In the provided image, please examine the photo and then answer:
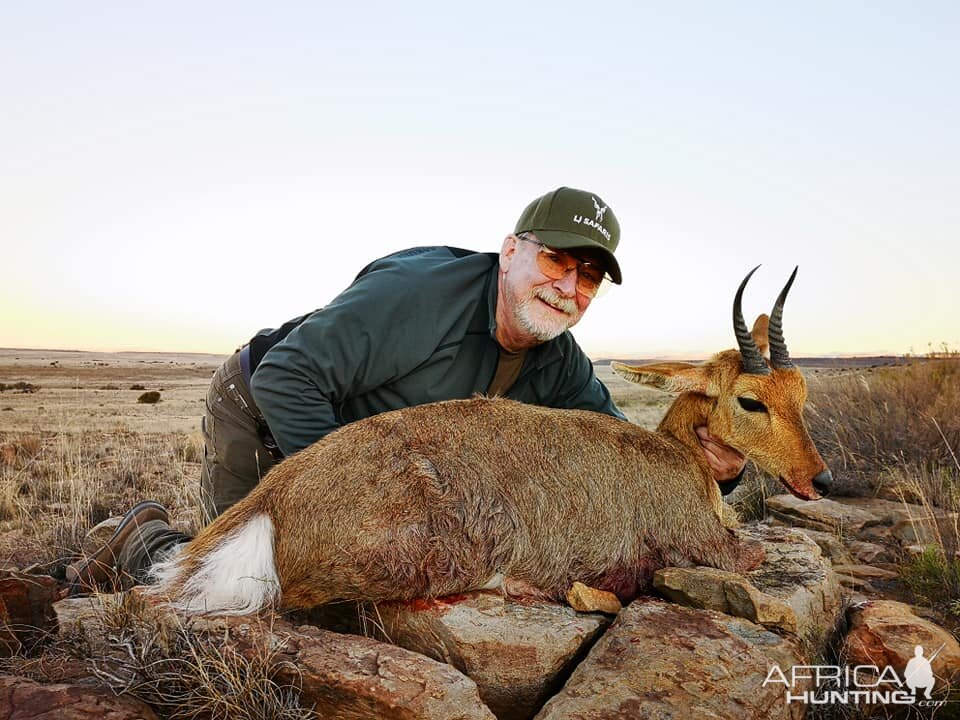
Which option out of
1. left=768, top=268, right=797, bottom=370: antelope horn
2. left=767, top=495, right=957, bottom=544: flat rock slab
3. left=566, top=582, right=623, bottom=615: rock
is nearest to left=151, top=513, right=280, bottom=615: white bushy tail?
left=566, top=582, right=623, bottom=615: rock

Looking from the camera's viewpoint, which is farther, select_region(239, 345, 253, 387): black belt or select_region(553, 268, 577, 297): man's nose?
select_region(239, 345, 253, 387): black belt

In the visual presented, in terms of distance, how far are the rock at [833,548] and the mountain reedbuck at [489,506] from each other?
6.99ft

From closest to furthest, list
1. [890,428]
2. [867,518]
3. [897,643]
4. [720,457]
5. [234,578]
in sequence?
[234,578] → [897,643] → [720,457] → [867,518] → [890,428]

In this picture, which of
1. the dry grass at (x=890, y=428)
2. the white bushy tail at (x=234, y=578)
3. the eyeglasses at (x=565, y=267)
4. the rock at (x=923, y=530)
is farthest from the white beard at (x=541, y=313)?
the dry grass at (x=890, y=428)

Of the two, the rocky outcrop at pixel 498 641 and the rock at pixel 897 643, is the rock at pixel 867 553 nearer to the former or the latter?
the rock at pixel 897 643

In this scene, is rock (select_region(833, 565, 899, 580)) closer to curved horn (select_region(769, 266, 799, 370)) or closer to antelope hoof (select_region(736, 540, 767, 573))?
antelope hoof (select_region(736, 540, 767, 573))

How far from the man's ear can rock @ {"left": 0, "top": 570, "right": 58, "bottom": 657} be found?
377 centimetres

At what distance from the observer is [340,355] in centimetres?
499

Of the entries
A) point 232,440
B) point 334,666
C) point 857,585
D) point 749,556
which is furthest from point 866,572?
point 232,440

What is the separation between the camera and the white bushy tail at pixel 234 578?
3646mm

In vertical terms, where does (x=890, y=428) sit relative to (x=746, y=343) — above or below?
below

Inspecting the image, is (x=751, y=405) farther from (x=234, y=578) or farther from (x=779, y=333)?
(x=234, y=578)

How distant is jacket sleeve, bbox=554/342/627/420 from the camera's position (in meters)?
6.41

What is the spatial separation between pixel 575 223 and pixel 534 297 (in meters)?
0.64
